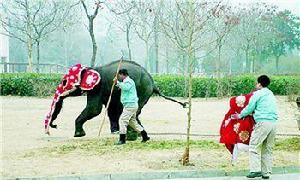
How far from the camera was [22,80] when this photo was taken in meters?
30.7

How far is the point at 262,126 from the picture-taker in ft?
31.0

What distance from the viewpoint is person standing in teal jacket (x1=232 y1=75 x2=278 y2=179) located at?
9477mm

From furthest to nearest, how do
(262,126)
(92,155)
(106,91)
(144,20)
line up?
(144,20)
(106,91)
(92,155)
(262,126)

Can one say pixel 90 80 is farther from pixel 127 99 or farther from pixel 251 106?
pixel 251 106

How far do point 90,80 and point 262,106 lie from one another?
19.9 feet

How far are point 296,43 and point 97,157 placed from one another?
148 feet

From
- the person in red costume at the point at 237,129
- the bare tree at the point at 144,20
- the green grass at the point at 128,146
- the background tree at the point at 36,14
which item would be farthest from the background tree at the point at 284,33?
the person in red costume at the point at 237,129

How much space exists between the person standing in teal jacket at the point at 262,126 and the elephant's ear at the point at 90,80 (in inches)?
223

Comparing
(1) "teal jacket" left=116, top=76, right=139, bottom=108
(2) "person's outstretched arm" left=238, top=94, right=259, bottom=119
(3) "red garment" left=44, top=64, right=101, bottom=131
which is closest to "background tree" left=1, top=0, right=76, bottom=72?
(3) "red garment" left=44, top=64, right=101, bottom=131

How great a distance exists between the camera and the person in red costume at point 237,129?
9945 millimetres

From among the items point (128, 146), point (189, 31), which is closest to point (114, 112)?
point (128, 146)

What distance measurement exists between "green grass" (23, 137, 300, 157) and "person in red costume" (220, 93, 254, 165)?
228cm

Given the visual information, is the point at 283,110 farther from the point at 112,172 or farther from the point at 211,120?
the point at 112,172

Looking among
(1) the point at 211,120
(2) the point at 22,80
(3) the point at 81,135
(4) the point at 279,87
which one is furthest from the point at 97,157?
(4) the point at 279,87
